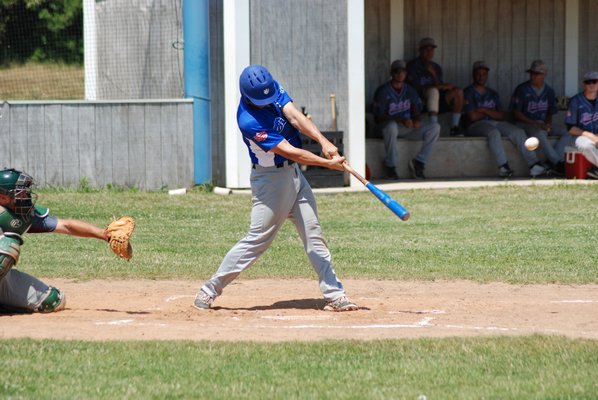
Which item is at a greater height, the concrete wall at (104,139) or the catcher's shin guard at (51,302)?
the concrete wall at (104,139)

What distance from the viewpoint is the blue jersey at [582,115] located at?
17984 millimetres

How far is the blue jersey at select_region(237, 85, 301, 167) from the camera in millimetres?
8172

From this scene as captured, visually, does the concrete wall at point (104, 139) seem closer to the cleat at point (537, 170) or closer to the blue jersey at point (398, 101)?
the blue jersey at point (398, 101)

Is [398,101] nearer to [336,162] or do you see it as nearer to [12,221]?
[336,162]

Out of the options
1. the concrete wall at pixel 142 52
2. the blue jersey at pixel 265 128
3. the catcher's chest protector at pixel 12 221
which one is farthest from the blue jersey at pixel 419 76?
the catcher's chest protector at pixel 12 221

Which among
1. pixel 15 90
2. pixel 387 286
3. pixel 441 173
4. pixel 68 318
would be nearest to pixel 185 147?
pixel 15 90

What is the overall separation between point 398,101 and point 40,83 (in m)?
6.26

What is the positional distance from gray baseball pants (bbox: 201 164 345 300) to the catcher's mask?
1618mm

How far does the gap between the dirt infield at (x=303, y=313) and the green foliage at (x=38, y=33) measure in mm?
9758

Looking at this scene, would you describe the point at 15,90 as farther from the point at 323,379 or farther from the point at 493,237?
the point at 323,379

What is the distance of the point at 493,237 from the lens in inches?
510

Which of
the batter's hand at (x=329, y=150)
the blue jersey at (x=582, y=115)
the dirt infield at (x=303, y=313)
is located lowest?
the dirt infield at (x=303, y=313)

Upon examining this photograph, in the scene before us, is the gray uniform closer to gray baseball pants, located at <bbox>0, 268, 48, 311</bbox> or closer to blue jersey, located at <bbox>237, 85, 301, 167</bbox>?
blue jersey, located at <bbox>237, 85, 301, 167</bbox>

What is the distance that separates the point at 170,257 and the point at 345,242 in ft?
7.28
